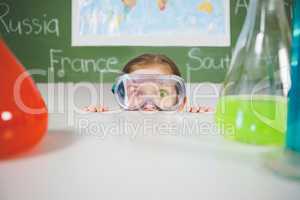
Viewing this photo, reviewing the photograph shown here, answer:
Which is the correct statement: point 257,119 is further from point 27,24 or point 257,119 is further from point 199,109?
point 27,24

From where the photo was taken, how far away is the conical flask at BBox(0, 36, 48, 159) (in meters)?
0.37

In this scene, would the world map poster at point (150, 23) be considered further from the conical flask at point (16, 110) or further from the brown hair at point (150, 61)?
the conical flask at point (16, 110)

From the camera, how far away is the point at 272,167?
1.18 feet

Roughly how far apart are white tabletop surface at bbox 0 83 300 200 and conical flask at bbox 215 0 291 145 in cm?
2

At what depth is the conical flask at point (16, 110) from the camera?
37cm

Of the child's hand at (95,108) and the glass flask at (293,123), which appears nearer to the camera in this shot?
the glass flask at (293,123)

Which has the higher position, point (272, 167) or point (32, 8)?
point (32, 8)

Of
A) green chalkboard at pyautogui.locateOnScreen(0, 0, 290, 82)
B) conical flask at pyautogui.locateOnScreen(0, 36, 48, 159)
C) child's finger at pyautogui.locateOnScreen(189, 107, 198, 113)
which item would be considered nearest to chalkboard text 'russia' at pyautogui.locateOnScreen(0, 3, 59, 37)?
green chalkboard at pyautogui.locateOnScreen(0, 0, 290, 82)

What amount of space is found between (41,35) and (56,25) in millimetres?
29

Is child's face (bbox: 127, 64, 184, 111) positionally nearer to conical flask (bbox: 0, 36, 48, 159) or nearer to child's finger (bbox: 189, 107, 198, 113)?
child's finger (bbox: 189, 107, 198, 113)

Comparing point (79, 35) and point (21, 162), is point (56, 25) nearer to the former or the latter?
point (79, 35)

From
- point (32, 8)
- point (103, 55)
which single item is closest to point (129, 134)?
point (103, 55)

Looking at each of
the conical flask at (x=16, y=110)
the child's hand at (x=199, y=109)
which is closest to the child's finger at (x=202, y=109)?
the child's hand at (x=199, y=109)

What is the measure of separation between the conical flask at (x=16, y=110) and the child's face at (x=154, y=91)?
17 cm
